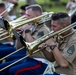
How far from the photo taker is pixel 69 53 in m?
4.20

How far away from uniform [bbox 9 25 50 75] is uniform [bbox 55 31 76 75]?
0.47m

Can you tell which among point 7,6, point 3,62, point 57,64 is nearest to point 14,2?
point 7,6

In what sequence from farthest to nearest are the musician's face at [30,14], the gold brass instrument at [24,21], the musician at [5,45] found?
the musician at [5,45] → the musician's face at [30,14] → the gold brass instrument at [24,21]

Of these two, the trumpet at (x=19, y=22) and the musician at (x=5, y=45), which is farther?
the musician at (x=5, y=45)

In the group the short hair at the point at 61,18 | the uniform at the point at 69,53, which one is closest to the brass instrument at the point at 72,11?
the short hair at the point at 61,18

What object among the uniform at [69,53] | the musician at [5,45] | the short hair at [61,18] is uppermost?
the short hair at [61,18]

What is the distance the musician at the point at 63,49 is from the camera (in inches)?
165

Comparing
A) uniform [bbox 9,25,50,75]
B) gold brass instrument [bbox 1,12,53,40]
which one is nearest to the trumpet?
gold brass instrument [bbox 1,12,53,40]

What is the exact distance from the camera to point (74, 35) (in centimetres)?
431

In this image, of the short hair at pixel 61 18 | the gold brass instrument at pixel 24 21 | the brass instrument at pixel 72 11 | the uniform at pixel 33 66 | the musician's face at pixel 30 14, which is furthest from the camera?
the brass instrument at pixel 72 11

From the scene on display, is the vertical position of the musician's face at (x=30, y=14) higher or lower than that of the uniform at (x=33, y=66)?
higher

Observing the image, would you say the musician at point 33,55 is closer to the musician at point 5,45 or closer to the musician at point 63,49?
the musician at point 63,49

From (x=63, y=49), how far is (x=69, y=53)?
0.42ft

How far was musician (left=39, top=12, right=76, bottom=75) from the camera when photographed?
4.18 metres
